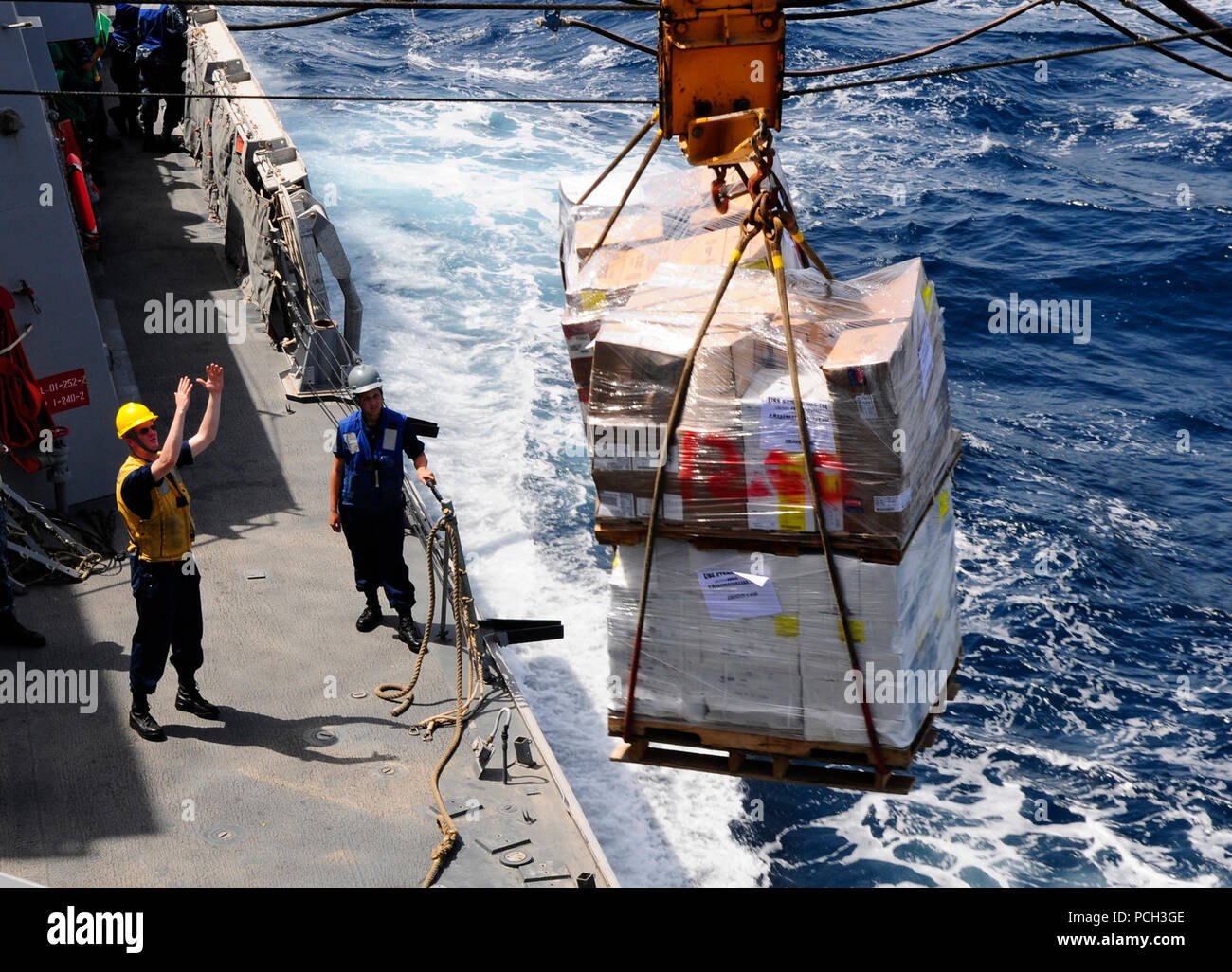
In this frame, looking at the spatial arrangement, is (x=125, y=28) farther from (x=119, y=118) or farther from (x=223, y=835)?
(x=223, y=835)

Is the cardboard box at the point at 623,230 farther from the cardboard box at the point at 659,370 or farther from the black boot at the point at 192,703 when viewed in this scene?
the black boot at the point at 192,703

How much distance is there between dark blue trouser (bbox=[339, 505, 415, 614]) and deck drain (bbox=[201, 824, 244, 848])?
79.5 inches

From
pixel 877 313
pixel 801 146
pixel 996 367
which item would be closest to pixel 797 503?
pixel 877 313

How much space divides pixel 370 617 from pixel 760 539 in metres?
3.98

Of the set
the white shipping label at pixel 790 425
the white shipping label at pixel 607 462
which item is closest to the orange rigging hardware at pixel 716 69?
the white shipping label at pixel 790 425

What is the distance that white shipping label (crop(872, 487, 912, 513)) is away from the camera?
546 centimetres

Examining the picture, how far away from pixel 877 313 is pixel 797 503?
973mm

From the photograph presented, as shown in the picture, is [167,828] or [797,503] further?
[167,828]

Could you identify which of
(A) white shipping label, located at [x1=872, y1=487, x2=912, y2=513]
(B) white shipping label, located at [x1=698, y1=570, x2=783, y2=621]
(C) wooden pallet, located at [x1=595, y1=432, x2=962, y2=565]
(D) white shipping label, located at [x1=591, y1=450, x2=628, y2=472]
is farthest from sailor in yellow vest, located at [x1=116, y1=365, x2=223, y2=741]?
(A) white shipping label, located at [x1=872, y1=487, x2=912, y2=513]

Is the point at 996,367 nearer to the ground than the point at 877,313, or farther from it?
nearer to the ground

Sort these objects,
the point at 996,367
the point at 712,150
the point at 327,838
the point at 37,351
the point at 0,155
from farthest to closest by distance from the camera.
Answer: the point at 996,367 → the point at 37,351 → the point at 0,155 → the point at 327,838 → the point at 712,150

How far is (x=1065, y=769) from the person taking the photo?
11.3 meters

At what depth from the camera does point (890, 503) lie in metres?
5.46
